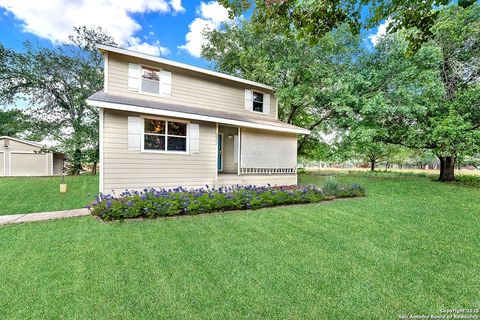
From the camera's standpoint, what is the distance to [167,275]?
3025 mm

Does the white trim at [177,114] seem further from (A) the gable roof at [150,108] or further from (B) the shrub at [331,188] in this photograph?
(B) the shrub at [331,188]

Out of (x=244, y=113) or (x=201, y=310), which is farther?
(x=244, y=113)

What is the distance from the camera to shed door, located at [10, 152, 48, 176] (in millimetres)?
18125

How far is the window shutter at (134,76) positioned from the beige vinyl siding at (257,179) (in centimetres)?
496

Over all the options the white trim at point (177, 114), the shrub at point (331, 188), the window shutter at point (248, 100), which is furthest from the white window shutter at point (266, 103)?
the shrub at point (331, 188)

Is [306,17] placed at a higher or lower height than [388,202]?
higher

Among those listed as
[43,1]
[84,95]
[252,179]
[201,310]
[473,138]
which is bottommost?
[201,310]

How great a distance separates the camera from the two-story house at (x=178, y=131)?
762cm

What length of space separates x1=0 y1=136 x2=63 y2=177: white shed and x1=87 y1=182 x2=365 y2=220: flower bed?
16.9 m

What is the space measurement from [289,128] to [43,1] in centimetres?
1193

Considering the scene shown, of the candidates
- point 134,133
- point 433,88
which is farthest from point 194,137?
point 433,88

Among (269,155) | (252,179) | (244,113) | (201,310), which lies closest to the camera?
(201,310)

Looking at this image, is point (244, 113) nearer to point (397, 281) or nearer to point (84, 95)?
point (397, 281)

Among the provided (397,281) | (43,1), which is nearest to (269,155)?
(397,281)
